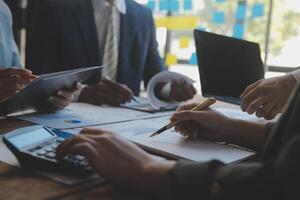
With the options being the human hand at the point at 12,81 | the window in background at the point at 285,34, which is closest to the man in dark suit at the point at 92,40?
the human hand at the point at 12,81

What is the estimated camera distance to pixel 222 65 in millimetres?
1398

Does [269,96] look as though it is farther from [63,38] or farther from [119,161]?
[63,38]

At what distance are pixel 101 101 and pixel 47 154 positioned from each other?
30.4 inches

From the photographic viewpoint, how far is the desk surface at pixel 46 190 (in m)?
0.58

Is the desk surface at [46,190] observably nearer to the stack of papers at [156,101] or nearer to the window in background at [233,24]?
the stack of papers at [156,101]

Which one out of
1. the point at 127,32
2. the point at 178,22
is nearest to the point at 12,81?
the point at 127,32

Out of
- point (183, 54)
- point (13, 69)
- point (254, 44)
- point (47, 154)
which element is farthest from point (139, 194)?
point (183, 54)

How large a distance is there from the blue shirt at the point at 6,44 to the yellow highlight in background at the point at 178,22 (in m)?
1.90

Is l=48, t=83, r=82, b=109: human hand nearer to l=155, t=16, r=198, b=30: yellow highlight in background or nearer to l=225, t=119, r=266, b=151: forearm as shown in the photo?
l=225, t=119, r=266, b=151: forearm

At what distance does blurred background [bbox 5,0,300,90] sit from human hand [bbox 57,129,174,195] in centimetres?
204

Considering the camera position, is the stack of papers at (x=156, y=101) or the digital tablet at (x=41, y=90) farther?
the stack of papers at (x=156, y=101)

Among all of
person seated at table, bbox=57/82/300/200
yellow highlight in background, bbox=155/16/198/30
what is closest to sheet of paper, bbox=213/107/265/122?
person seated at table, bbox=57/82/300/200

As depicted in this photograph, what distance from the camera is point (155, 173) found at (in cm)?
59

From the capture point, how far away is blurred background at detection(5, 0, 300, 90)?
9.09 ft
